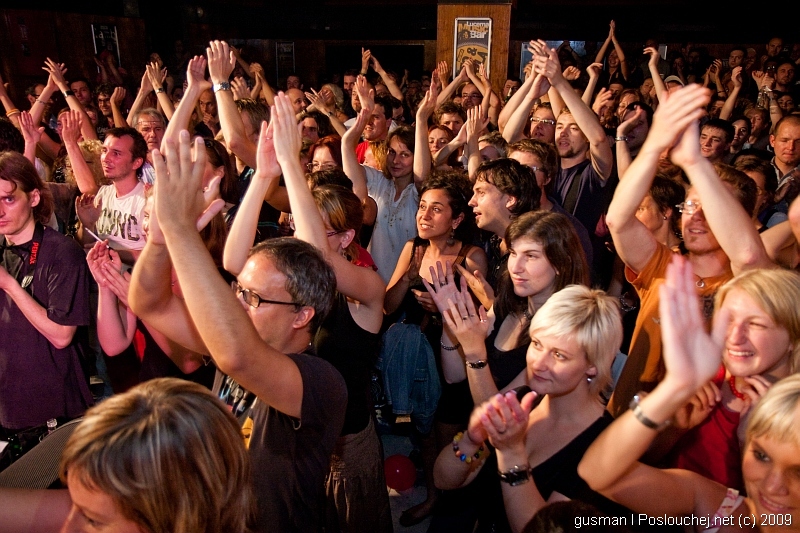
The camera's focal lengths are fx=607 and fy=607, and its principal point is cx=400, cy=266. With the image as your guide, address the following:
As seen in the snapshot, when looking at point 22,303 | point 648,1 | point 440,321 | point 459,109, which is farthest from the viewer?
point 648,1

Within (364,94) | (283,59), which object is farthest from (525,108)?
(283,59)

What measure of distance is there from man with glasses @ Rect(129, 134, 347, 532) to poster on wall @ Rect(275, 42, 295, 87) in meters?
13.1

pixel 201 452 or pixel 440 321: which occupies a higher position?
pixel 201 452

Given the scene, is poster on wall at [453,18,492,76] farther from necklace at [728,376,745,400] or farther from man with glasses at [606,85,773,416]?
necklace at [728,376,745,400]

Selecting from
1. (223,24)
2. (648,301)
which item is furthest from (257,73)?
(223,24)

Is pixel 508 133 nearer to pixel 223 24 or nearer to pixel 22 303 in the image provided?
pixel 22 303

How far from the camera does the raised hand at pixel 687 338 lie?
50.4 inches

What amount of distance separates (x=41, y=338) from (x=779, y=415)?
243 centimetres

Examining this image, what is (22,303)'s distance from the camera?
2.24 meters

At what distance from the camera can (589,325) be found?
5.81 ft

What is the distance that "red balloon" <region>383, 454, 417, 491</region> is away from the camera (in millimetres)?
3012

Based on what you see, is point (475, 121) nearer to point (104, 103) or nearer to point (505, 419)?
point (505, 419)

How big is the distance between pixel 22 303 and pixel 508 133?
10.9 ft

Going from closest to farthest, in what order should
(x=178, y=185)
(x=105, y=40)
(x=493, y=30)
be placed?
1. (x=178, y=185)
2. (x=493, y=30)
3. (x=105, y=40)
